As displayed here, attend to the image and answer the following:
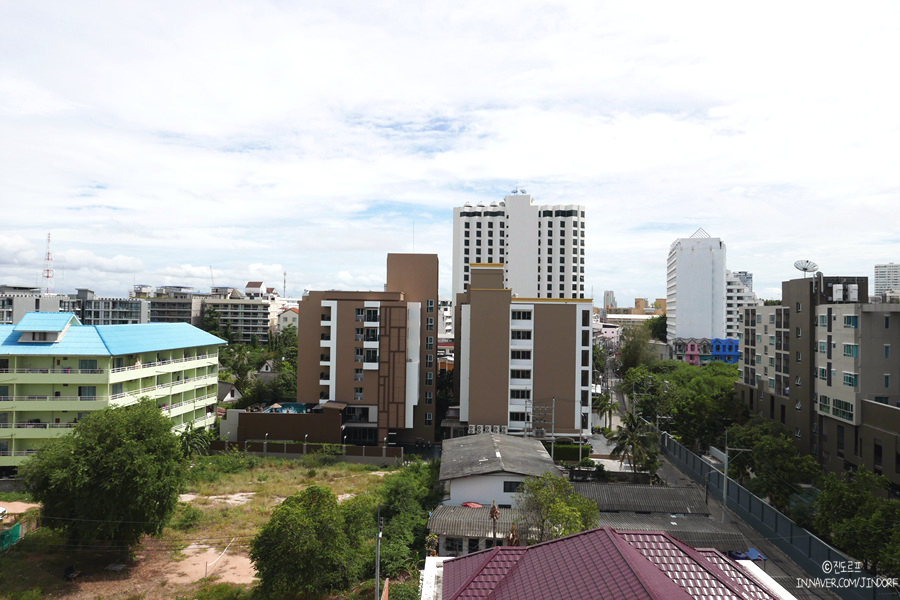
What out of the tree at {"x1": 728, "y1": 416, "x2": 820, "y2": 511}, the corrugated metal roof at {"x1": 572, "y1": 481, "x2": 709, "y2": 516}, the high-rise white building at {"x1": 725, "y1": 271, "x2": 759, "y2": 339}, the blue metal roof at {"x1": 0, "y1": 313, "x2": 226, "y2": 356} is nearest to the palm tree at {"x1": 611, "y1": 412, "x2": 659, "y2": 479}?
the corrugated metal roof at {"x1": 572, "y1": 481, "x2": 709, "y2": 516}

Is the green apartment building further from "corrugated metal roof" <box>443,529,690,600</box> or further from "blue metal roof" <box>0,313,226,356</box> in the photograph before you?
"corrugated metal roof" <box>443,529,690,600</box>

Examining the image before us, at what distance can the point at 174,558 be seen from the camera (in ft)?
97.0

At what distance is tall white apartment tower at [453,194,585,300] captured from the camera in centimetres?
10300

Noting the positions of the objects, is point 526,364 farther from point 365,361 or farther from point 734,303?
point 734,303

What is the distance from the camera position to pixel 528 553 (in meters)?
14.1

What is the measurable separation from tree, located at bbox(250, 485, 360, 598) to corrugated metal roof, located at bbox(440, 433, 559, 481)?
1060 centimetres

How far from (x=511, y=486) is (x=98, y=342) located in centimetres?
3194

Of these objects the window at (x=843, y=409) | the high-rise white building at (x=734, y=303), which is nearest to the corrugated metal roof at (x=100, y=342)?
the window at (x=843, y=409)

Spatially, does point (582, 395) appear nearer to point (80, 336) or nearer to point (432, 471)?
point (432, 471)

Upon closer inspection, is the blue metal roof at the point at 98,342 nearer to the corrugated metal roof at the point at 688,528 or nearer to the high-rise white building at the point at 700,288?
the corrugated metal roof at the point at 688,528

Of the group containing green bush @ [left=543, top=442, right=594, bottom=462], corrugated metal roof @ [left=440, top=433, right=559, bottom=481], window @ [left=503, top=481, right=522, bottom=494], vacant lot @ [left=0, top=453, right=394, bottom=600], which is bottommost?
vacant lot @ [left=0, top=453, right=394, bottom=600]

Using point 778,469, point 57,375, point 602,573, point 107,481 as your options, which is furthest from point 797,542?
point 57,375

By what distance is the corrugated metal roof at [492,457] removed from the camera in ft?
115

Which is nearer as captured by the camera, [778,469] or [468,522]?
[468,522]
